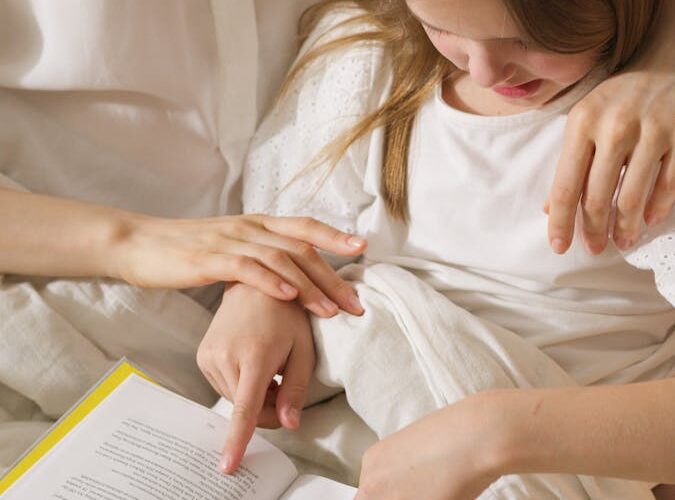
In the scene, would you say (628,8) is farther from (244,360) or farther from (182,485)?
(182,485)

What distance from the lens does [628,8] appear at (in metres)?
0.86

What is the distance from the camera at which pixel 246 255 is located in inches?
41.2

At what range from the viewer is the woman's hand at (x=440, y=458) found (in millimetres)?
789

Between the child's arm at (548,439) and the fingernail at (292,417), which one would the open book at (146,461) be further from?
the child's arm at (548,439)

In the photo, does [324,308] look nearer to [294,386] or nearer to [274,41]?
[294,386]

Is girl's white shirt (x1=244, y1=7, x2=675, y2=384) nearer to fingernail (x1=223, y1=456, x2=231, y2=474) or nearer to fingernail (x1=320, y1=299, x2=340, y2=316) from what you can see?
fingernail (x1=320, y1=299, x2=340, y2=316)

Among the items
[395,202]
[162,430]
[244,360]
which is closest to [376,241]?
[395,202]

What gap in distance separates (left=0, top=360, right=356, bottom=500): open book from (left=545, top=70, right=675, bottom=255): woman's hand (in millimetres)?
350

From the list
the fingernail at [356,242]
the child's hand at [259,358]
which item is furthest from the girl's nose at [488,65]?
the child's hand at [259,358]

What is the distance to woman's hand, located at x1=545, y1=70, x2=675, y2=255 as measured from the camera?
32.3 inches

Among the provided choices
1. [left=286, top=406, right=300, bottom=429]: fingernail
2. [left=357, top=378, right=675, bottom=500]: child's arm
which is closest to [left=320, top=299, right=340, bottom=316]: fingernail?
[left=286, top=406, right=300, bottom=429]: fingernail

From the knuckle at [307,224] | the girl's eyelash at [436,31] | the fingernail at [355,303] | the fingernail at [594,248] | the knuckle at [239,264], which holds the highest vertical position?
the girl's eyelash at [436,31]

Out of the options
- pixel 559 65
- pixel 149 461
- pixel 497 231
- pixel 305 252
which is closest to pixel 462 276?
pixel 497 231

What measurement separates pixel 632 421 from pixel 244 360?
399mm
